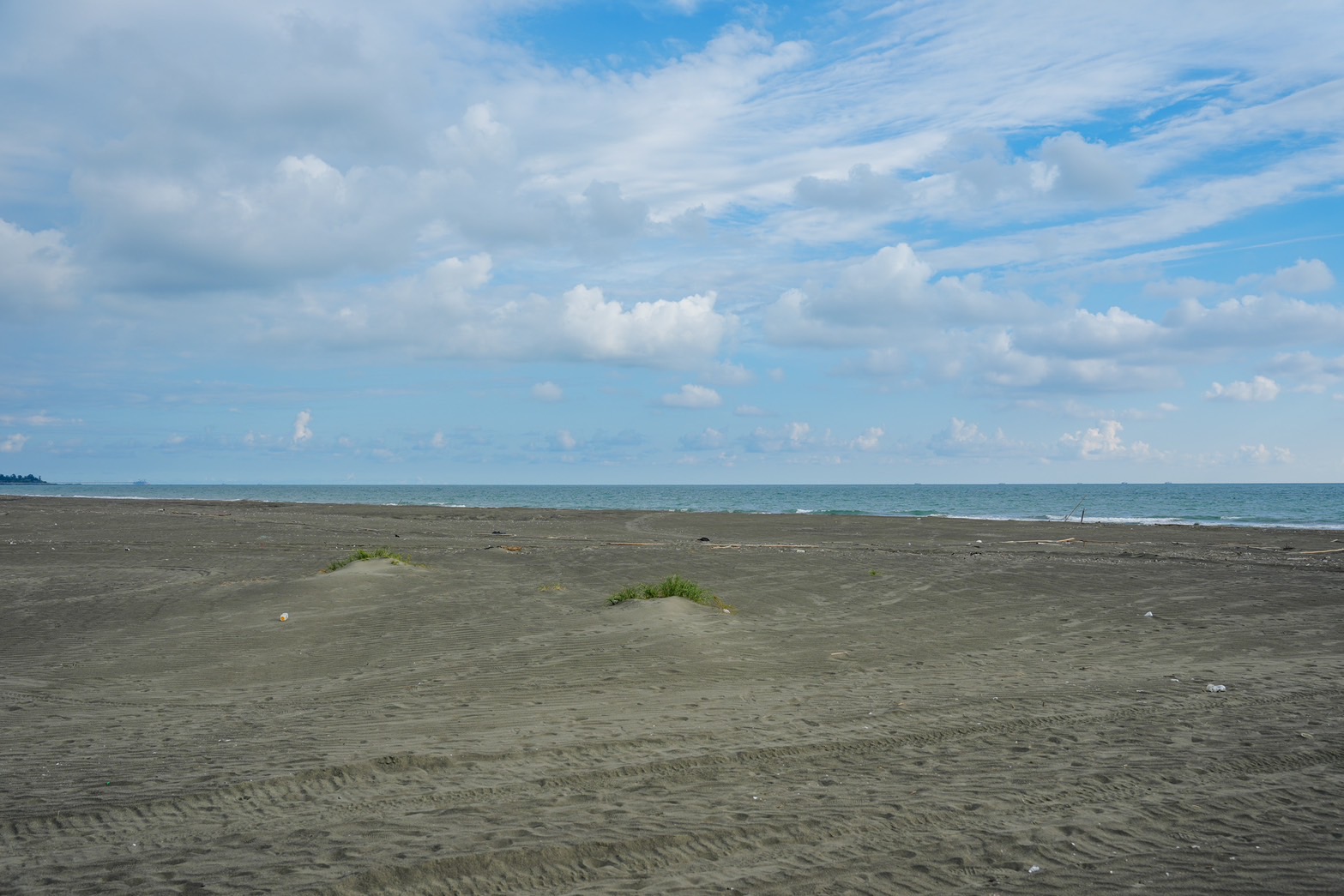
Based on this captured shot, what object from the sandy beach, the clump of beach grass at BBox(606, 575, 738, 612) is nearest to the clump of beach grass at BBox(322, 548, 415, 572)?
the sandy beach

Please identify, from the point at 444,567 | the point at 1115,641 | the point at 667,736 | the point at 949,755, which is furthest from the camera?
the point at 444,567

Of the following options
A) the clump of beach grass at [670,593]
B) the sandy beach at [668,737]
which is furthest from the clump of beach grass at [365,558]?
the clump of beach grass at [670,593]

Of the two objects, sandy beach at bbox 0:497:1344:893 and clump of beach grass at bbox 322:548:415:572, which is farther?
clump of beach grass at bbox 322:548:415:572

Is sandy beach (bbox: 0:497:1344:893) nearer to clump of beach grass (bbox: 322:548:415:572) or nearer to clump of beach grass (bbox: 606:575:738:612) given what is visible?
clump of beach grass (bbox: 606:575:738:612)

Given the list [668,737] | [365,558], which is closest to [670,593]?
[668,737]

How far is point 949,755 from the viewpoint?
25.5 feet

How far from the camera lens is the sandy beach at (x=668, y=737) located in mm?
5629

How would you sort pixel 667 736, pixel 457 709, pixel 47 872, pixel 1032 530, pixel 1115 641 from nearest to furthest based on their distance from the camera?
pixel 47 872 → pixel 667 736 → pixel 457 709 → pixel 1115 641 → pixel 1032 530

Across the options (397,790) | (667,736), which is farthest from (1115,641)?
(397,790)

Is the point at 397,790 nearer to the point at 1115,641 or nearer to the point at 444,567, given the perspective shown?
the point at 1115,641

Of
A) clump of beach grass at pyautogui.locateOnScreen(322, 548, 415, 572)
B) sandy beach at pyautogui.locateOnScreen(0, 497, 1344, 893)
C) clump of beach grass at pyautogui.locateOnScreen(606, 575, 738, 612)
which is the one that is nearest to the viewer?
sandy beach at pyautogui.locateOnScreen(0, 497, 1344, 893)

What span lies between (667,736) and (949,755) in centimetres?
241

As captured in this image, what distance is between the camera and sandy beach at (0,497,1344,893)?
5629 millimetres

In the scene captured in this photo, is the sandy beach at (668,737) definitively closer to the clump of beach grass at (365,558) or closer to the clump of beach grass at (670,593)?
the clump of beach grass at (670,593)
